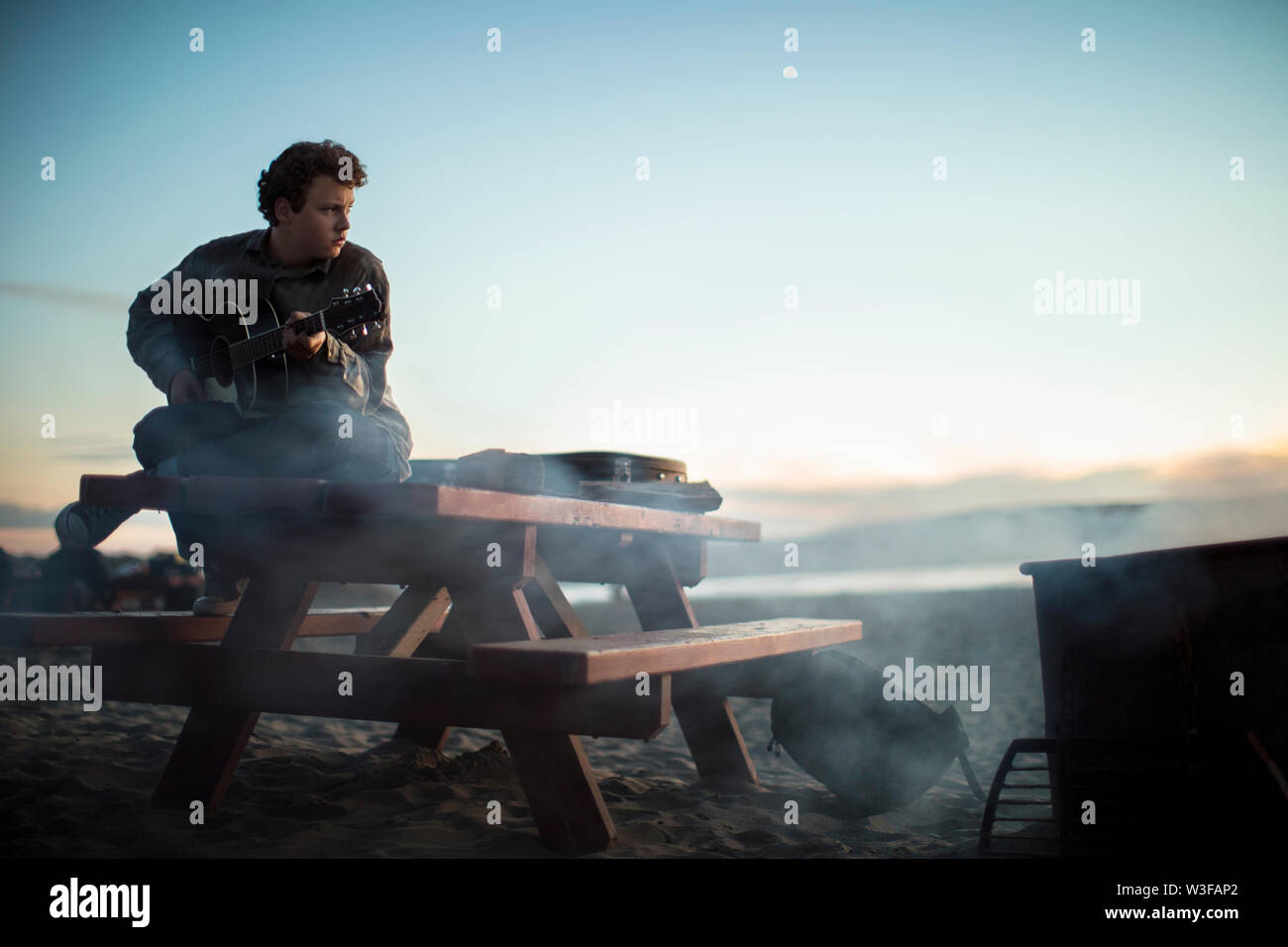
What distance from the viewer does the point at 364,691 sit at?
2430 mm

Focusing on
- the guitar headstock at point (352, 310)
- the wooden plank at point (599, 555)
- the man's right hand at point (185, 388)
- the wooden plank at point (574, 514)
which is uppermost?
the guitar headstock at point (352, 310)

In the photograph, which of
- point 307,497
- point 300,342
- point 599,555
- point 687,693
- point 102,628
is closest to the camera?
point 307,497

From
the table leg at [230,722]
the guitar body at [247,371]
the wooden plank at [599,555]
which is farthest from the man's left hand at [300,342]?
the wooden plank at [599,555]

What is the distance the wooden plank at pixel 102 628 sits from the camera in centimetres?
261

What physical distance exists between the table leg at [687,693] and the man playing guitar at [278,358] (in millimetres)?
1066

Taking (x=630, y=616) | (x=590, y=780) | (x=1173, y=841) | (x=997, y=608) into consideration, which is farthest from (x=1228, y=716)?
(x=630, y=616)

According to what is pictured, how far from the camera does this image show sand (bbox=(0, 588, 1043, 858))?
8.05 feet

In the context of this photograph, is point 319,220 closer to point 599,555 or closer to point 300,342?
point 300,342

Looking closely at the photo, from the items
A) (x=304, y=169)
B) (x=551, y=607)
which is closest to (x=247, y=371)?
(x=304, y=169)

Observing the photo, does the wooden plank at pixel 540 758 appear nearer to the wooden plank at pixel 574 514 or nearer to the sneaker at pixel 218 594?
the wooden plank at pixel 574 514

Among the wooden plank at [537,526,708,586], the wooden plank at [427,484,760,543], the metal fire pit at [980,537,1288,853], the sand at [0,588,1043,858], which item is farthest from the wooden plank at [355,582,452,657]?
the metal fire pit at [980,537,1288,853]

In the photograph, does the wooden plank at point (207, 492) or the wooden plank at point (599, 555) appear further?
the wooden plank at point (599, 555)

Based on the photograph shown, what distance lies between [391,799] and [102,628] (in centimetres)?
101

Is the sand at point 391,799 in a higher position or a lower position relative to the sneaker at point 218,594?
lower
